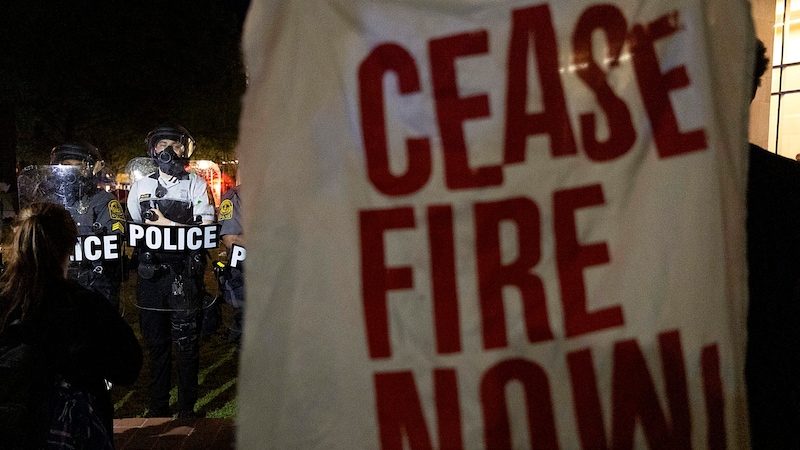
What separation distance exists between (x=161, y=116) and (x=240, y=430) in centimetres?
2392

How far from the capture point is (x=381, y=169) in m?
1.48

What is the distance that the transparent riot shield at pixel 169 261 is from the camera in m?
5.13

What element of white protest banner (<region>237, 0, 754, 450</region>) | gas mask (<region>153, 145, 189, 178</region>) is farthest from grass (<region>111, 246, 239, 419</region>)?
white protest banner (<region>237, 0, 754, 450</region>)

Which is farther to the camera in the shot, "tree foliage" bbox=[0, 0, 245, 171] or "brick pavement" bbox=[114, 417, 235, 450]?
"tree foliage" bbox=[0, 0, 245, 171]

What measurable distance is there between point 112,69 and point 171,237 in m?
17.0

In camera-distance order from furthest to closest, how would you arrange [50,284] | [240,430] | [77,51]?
[77,51] → [50,284] → [240,430]

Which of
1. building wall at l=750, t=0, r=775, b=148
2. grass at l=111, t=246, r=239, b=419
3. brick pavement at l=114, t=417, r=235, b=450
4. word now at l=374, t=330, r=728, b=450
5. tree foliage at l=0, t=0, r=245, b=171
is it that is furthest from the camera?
tree foliage at l=0, t=0, r=245, b=171

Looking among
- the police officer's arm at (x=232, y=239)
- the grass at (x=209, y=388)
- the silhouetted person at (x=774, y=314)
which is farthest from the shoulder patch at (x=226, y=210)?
the silhouetted person at (x=774, y=314)

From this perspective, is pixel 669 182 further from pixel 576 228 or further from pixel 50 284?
pixel 50 284

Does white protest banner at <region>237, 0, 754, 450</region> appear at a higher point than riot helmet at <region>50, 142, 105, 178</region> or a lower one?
lower

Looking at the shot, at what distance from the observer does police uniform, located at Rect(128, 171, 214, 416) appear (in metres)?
5.04

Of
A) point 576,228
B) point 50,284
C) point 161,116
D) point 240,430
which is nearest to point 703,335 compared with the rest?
point 576,228

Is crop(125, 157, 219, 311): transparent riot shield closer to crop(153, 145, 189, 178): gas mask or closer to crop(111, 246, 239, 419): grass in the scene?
crop(153, 145, 189, 178): gas mask

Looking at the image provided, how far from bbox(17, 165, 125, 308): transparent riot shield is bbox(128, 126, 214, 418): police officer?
36cm
